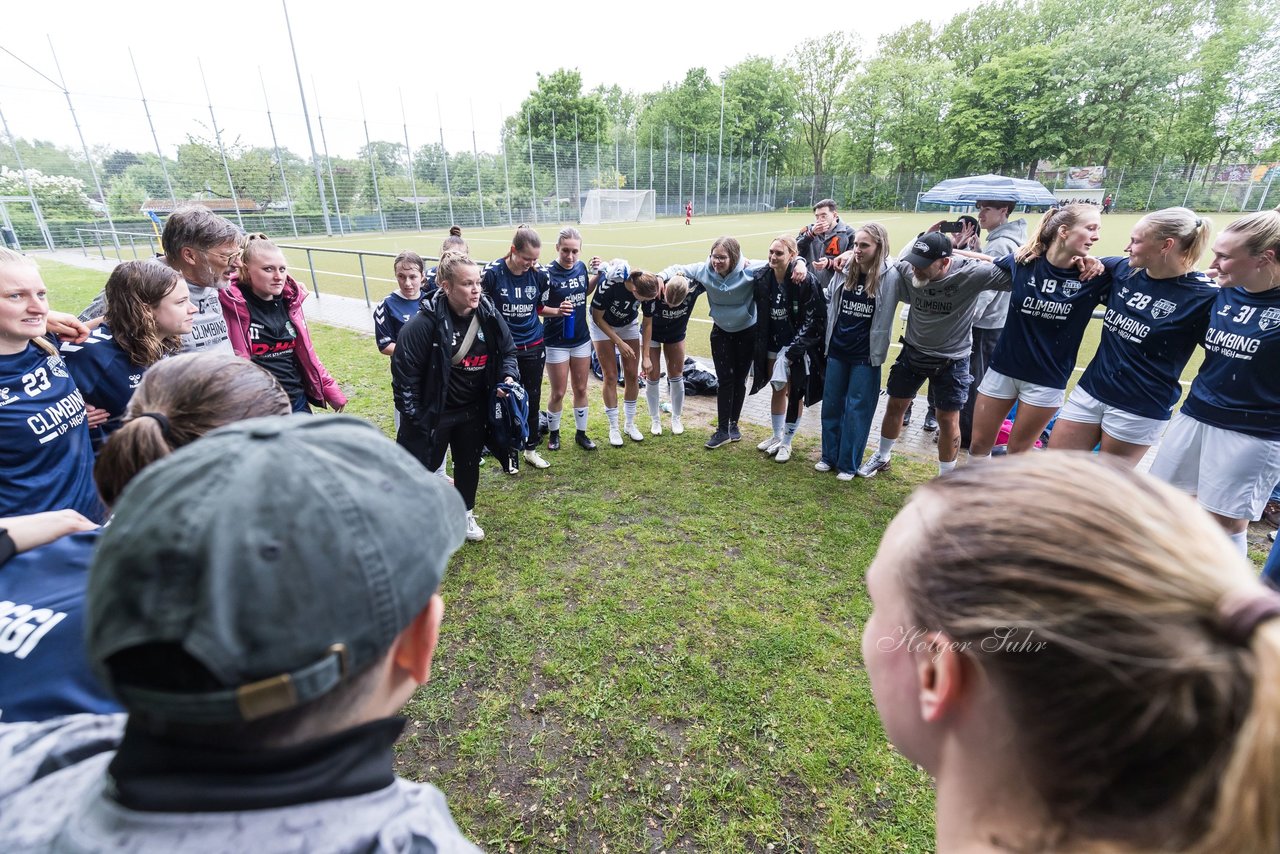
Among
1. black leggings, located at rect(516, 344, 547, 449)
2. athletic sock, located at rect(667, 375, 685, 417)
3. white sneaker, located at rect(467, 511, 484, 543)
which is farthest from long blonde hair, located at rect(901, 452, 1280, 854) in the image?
athletic sock, located at rect(667, 375, 685, 417)

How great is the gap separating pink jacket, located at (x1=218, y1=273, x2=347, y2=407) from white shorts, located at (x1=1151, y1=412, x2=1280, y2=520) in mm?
5603

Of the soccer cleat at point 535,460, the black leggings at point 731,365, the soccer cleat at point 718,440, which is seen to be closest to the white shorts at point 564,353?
the soccer cleat at point 535,460

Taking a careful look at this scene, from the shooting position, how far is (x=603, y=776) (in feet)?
8.47

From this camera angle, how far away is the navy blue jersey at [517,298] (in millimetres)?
5332

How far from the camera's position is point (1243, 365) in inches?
124

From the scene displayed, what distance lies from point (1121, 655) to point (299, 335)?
4761 mm

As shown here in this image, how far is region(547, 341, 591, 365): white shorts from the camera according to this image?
6.02 m

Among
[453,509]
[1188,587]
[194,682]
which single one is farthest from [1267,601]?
[194,682]

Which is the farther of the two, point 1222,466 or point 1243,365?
point 1222,466

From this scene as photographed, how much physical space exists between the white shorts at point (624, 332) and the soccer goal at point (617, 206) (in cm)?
3863

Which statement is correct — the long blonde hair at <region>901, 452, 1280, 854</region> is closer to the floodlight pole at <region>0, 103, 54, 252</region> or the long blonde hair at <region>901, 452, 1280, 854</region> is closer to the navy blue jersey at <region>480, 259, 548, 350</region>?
the navy blue jersey at <region>480, 259, 548, 350</region>

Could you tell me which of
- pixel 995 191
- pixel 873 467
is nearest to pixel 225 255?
pixel 873 467

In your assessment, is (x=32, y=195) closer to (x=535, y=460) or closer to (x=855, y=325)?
(x=535, y=460)

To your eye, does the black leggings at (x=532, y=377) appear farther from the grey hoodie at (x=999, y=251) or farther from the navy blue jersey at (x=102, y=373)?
the grey hoodie at (x=999, y=251)
